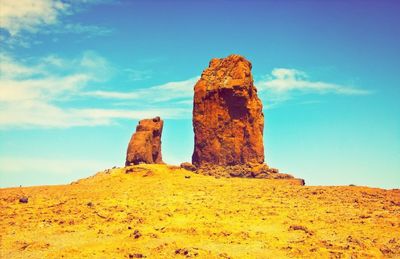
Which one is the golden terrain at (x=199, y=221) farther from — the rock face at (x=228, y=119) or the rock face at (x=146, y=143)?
the rock face at (x=146, y=143)

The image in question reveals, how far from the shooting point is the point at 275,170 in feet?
112

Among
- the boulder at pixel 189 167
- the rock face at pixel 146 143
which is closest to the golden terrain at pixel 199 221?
the boulder at pixel 189 167

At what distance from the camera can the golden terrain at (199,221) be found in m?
13.2

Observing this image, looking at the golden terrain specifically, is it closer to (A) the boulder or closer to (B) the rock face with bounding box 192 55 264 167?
(B) the rock face with bounding box 192 55 264 167

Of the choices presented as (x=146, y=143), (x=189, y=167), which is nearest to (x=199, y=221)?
(x=189, y=167)

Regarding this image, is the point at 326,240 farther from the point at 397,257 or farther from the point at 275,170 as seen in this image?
the point at 275,170

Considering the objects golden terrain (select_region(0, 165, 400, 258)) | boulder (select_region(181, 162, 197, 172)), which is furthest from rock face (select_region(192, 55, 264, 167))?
golden terrain (select_region(0, 165, 400, 258))

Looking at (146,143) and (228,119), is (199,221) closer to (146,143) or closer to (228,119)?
(228,119)

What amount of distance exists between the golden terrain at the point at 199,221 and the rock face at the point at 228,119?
10.6 m

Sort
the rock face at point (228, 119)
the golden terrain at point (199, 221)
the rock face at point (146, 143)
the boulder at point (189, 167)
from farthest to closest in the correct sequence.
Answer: the rock face at point (146, 143) < the boulder at point (189, 167) < the rock face at point (228, 119) < the golden terrain at point (199, 221)

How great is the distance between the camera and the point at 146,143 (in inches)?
1555

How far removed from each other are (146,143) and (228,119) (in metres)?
8.67

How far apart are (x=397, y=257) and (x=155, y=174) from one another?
1822cm

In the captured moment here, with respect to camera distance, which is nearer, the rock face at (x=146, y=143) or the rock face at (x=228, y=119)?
the rock face at (x=228, y=119)
